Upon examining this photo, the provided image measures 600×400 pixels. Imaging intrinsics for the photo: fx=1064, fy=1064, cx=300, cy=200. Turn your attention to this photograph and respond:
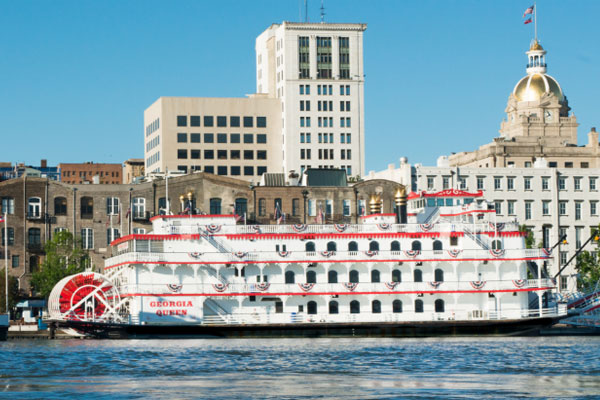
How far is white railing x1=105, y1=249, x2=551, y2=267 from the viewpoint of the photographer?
65562 mm

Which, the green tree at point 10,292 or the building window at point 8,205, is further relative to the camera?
the building window at point 8,205

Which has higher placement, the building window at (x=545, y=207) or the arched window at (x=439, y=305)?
the building window at (x=545, y=207)

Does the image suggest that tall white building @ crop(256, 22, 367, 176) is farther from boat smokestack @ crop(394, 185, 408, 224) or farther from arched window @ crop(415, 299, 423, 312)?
arched window @ crop(415, 299, 423, 312)

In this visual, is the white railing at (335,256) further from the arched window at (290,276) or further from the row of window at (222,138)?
the row of window at (222,138)

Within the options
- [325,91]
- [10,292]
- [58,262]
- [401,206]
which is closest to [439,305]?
[401,206]

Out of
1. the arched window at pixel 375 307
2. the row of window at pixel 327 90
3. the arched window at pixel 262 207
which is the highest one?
the row of window at pixel 327 90

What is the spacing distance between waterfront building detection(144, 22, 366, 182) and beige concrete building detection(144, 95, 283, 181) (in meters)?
0.13

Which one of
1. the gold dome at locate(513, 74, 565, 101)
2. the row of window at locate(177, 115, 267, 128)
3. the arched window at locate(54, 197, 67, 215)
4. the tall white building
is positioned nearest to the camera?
the arched window at locate(54, 197, 67, 215)

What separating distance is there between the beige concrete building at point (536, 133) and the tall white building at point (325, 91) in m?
14.1

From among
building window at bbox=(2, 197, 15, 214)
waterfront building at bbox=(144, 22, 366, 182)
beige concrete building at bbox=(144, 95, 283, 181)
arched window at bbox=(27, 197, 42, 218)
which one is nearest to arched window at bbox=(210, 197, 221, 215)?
arched window at bbox=(27, 197, 42, 218)

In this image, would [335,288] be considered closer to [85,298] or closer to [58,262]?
[85,298]

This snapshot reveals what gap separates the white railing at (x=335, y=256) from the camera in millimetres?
65562

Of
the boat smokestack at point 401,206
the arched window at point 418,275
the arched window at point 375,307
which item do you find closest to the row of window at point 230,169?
the boat smokestack at point 401,206

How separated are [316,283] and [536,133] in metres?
76.6
